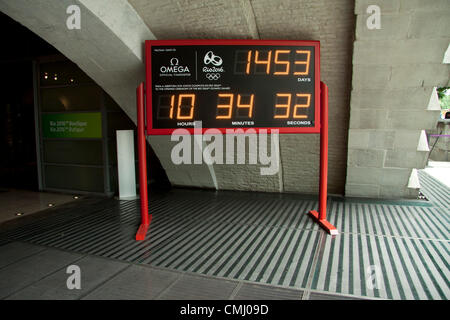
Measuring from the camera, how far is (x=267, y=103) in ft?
14.2

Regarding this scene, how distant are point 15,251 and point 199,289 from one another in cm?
233

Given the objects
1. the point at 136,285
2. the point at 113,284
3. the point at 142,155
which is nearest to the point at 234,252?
the point at 136,285

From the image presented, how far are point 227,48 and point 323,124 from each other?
5.27ft

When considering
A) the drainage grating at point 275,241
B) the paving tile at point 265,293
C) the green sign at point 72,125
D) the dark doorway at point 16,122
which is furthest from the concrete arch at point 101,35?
the paving tile at point 265,293

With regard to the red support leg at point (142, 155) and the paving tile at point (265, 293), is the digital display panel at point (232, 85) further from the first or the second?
the paving tile at point (265, 293)

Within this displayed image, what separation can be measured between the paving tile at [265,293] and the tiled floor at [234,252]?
0.05 feet

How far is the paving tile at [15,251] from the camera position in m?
3.50

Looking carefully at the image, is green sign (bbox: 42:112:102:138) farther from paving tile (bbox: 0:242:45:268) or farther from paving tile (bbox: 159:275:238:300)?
paving tile (bbox: 159:275:238:300)

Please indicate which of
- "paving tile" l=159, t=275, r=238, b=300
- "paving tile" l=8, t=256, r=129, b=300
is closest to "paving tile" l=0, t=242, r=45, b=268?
"paving tile" l=8, t=256, r=129, b=300

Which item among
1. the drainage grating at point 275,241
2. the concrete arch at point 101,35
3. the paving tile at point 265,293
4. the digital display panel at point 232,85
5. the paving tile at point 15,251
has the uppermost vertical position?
the concrete arch at point 101,35

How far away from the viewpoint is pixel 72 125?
21.7 feet

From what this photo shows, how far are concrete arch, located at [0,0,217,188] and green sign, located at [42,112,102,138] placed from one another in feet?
3.59
